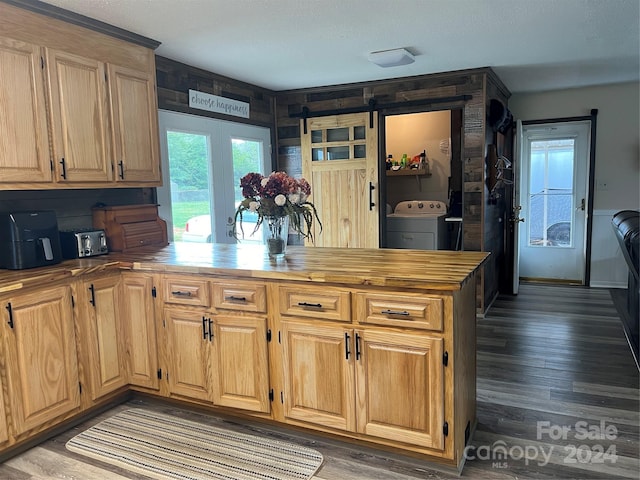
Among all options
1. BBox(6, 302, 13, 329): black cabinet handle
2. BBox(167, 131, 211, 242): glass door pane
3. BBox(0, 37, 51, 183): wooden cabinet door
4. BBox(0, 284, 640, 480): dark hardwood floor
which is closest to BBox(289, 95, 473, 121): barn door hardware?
BBox(167, 131, 211, 242): glass door pane

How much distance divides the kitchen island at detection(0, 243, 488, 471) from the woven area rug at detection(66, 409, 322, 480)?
136mm

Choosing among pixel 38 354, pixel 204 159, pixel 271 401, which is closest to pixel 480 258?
pixel 271 401

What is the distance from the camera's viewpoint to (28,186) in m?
2.63

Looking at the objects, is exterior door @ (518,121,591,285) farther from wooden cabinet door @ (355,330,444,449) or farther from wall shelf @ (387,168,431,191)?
wooden cabinet door @ (355,330,444,449)

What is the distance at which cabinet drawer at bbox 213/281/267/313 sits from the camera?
249cm

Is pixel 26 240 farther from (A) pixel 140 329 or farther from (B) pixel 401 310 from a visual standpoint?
(B) pixel 401 310

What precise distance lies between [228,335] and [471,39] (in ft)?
8.61

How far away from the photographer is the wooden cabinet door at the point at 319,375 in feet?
7.59

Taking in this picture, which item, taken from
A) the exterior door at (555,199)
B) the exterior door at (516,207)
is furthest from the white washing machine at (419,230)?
the exterior door at (555,199)

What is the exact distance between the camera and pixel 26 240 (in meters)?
2.58

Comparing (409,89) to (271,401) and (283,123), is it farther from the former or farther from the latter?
(271,401)

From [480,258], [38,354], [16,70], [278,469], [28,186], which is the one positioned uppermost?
[16,70]

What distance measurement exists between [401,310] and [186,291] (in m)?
1.22

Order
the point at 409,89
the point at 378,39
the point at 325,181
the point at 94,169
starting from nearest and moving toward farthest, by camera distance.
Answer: the point at 94,169, the point at 378,39, the point at 409,89, the point at 325,181
